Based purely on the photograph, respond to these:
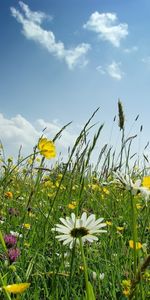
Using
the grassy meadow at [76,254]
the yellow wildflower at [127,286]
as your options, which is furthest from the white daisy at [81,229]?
the yellow wildflower at [127,286]

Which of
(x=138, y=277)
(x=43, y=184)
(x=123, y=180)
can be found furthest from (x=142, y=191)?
(x=43, y=184)

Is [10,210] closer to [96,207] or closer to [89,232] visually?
[96,207]

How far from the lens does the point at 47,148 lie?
1450 mm

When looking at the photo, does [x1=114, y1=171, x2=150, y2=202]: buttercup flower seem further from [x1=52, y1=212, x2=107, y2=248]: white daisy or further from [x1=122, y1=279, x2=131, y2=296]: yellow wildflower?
[x1=122, y1=279, x2=131, y2=296]: yellow wildflower

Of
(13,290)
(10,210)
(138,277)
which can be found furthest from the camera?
(10,210)

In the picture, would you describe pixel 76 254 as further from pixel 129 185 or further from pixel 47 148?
pixel 129 185

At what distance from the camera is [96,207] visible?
3.14 meters

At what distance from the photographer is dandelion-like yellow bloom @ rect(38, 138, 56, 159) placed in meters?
1.43

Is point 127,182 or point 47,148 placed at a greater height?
point 47,148

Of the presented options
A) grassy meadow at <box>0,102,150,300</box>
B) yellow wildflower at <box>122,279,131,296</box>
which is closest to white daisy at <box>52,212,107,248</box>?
grassy meadow at <box>0,102,150,300</box>

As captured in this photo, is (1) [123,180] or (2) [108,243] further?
(2) [108,243]

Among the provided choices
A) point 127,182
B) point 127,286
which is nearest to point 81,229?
point 127,182

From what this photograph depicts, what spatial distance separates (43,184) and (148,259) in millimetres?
4091

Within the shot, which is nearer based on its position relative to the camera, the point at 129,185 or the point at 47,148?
the point at 129,185
